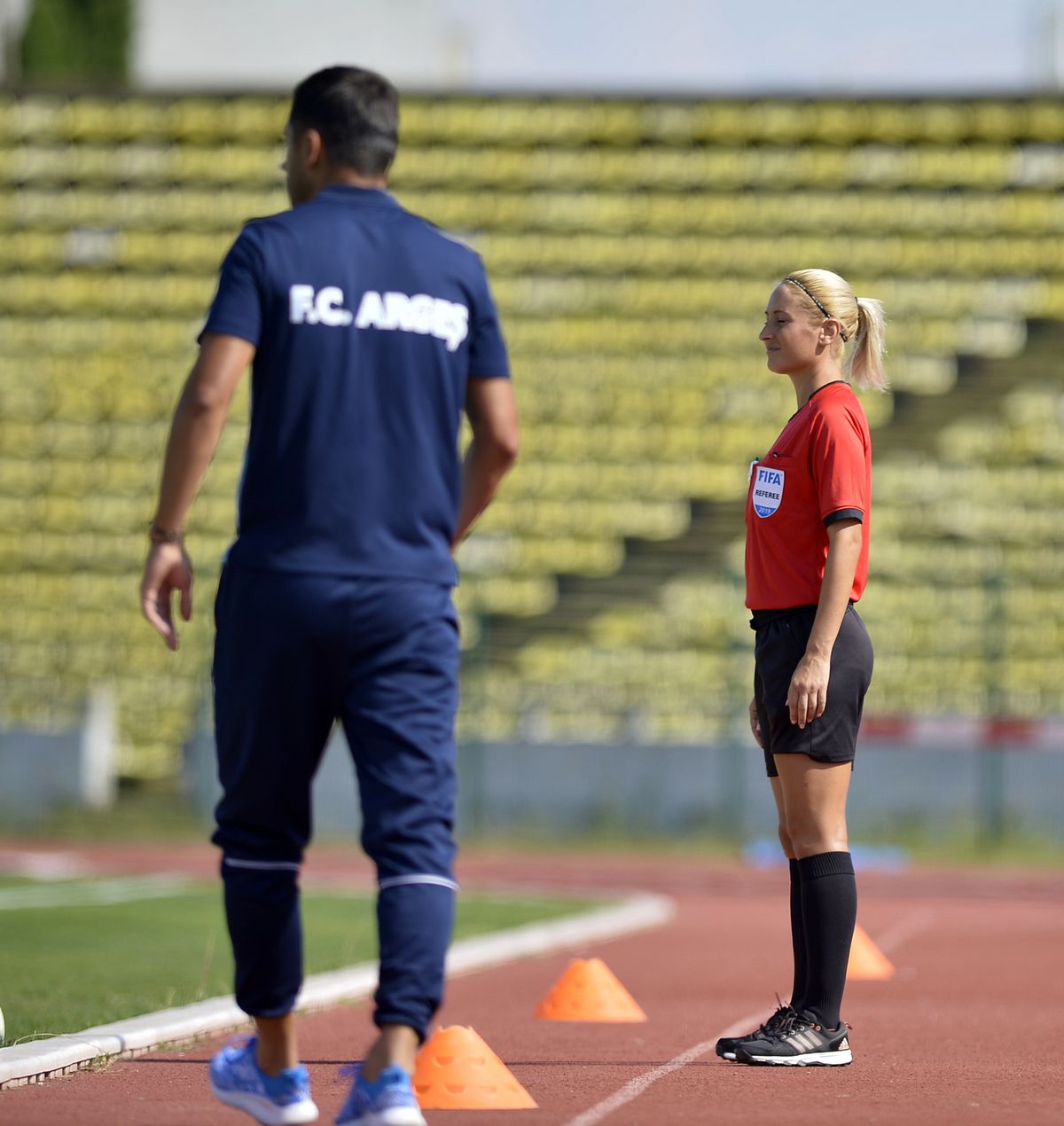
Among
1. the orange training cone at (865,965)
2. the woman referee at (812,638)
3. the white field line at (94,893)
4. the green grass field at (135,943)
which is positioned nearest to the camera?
the woman referee at (812,638)

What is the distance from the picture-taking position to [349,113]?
4.72m

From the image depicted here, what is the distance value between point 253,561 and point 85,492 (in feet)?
85.8

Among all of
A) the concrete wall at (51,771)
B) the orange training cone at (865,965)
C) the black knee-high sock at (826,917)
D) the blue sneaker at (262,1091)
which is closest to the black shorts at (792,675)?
the black knee-high sock at (826,917)

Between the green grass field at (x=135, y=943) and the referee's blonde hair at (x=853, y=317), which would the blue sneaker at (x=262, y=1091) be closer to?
the green grass field at (x=135, y=943)

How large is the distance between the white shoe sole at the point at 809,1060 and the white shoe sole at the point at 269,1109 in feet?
6.07

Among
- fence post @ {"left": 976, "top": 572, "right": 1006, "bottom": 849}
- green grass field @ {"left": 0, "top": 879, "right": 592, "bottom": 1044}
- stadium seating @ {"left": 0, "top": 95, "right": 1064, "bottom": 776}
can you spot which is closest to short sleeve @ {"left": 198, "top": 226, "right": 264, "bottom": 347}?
green grass field @ {"left": 0, "top": 879, "right": 592, "bottom": 1044}

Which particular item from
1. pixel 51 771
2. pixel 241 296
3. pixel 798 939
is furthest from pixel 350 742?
pixel 51 771

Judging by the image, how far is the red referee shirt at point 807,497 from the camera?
6152 mm

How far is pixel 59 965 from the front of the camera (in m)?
9.76

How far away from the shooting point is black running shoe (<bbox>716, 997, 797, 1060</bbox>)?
634 cm

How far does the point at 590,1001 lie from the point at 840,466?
2700mm

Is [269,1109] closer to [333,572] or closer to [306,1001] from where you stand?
[333,572]

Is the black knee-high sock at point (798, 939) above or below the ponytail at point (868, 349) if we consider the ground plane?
below

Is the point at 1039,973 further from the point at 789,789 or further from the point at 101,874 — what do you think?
the point at 101,874
